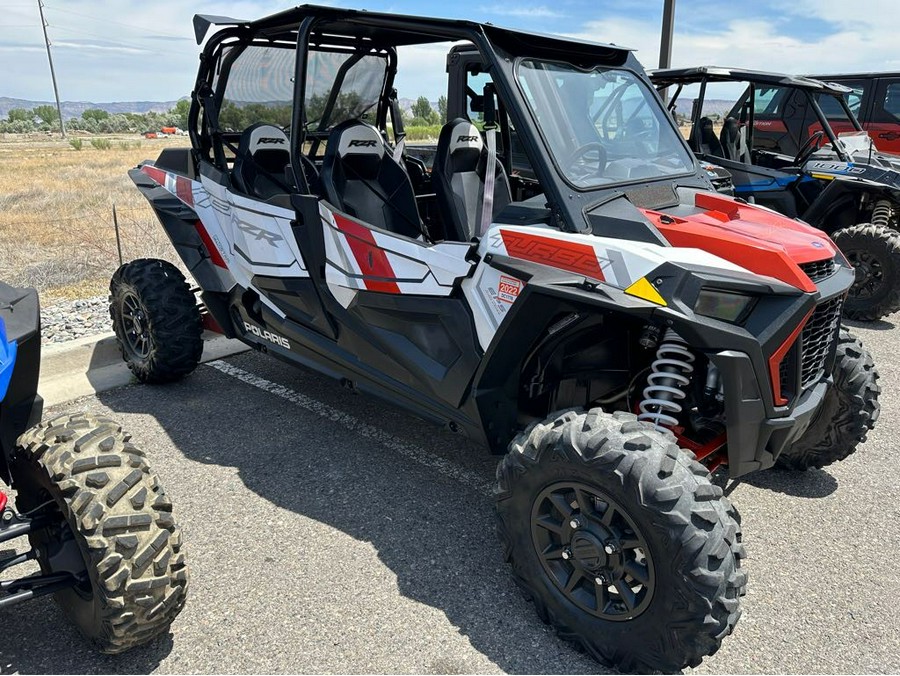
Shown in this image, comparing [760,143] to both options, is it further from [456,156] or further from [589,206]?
[589,206]

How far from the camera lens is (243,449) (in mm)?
3941

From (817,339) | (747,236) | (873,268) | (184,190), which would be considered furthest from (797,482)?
(184,190)

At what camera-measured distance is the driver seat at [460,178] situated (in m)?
3.65

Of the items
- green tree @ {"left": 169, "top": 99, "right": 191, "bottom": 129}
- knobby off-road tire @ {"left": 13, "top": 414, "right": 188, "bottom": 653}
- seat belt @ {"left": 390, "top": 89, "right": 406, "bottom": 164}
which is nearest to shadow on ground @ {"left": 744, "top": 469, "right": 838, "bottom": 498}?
knobby off-road tire @ {"left": 13, "top": 414, "right": 188, "bottom": 653}

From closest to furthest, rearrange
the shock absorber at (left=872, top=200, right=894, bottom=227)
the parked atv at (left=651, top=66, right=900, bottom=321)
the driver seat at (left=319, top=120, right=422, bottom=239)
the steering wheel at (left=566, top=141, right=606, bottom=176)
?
the steering wheel at (left=566, top=141, right=606, bottom=176) < the driver seat at (left=319, top=120, right=422, bottom=239) < the parked atv at (left=651, top=66, right=900, bottom=321) < the shock absorber at (left=872, top=200, right=894, bottom=227)

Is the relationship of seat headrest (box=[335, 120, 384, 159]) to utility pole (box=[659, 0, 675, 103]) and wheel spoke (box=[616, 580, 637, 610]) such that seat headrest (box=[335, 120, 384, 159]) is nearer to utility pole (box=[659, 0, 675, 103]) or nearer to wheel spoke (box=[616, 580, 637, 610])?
wheel spoke (box=[616, 580, 637, 610])

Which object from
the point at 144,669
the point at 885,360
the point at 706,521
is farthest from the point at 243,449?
the point at 885,360

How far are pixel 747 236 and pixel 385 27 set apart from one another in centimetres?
191

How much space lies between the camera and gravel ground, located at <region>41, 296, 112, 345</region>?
562 cm

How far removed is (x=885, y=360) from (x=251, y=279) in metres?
4.86

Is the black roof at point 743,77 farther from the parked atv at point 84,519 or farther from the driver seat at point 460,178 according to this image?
the parked atv at point 84,519

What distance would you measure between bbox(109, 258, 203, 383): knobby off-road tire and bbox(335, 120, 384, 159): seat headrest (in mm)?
1642

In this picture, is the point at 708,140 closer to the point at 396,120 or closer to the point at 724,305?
the point at 396,120

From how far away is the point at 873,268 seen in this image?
6.41 meters
